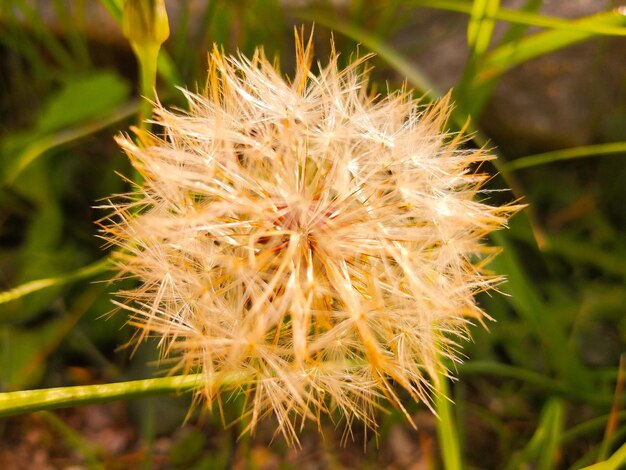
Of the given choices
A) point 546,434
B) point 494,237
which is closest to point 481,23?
point 494,237

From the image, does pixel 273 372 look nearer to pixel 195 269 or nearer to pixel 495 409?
pixel 195 269

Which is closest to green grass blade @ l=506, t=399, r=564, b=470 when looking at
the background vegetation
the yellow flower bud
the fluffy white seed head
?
the background vegetation

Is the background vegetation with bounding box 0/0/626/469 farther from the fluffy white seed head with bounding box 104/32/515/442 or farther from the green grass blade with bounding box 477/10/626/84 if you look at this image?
the fluffy white seed head with bounding box 104/32/515/442

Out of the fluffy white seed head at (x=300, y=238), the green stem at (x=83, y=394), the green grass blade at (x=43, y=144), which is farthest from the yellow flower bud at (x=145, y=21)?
the green stem at (x=83, y=394)

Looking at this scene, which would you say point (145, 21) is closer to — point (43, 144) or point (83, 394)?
point (83, 394)

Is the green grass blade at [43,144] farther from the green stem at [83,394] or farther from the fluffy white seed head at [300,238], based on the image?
the green stem at [83,394]
